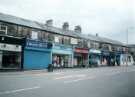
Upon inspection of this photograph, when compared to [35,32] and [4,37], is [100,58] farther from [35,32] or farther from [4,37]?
[4,37]

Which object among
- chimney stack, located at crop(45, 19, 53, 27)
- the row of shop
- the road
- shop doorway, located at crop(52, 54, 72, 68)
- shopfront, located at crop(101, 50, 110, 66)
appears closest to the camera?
the road

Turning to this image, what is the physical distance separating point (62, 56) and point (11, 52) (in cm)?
1112

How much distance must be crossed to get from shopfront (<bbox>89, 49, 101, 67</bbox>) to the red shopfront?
1337 mm

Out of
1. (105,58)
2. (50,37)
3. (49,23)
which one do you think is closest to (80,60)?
(49,23)

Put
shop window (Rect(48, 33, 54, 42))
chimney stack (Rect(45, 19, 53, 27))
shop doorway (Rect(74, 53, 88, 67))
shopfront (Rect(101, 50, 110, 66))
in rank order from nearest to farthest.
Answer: shop window (Rect(48, 33, 54, 42))
chimney stack (Rect(45, 19, 53, 27))
shop doorway (Rect(74, 53, 88, 67))
shopfront (Rect(101, 50, 110, 66))

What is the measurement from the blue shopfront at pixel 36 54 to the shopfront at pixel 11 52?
2.90 ft

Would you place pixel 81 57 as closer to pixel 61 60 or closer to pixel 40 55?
pixel 61 60

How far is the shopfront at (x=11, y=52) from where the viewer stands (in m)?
24.7

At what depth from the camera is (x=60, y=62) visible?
34.7 metres

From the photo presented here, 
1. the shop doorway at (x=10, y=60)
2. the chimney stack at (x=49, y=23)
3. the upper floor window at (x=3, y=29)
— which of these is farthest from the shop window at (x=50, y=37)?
the upper floor window at (x=3, y=29)

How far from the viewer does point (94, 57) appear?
4403 centimetres

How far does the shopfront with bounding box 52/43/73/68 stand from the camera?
109 feet

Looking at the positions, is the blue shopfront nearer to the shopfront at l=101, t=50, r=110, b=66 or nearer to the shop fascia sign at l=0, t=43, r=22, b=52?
the shop fascia sign at l=0, t=43, r=22, b=52

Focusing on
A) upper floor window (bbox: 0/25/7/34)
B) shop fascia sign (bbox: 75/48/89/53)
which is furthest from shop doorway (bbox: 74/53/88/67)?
Answer: upper floor window (bbox: 0/25/7/34)
